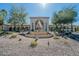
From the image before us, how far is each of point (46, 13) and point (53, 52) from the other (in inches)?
26.5

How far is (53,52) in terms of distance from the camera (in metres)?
3.77

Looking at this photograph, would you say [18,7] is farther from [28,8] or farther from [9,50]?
[9,50]

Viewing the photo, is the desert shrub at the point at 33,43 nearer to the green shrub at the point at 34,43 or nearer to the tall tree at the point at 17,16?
the green shrub at the point at 34,43

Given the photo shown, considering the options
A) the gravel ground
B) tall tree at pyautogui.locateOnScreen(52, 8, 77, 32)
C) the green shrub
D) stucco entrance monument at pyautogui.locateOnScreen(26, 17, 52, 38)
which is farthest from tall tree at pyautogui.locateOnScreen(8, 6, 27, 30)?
tall tree at pyautogui.locateOnScreen(52, 8, 77, 32)

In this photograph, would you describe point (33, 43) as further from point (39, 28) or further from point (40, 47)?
point (39, 28)

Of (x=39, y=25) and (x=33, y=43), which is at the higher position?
(x=39, y=25)

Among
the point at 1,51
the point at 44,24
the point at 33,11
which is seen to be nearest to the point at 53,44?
the point at 44,24

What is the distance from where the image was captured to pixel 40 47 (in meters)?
3.80

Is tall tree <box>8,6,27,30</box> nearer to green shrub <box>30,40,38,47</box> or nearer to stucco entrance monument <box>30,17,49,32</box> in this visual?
stucco entrance monument <box>30,17,49,32</box>

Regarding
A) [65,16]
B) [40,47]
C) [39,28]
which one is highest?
[65,16]

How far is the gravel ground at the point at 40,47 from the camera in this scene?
377 cm

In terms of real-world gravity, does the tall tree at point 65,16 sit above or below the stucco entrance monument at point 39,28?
above

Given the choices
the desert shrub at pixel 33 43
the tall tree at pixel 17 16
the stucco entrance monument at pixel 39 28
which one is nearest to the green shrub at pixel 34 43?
the desert shrub at pixel 33 43

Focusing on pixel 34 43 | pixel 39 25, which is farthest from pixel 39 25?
pixel 34 43
